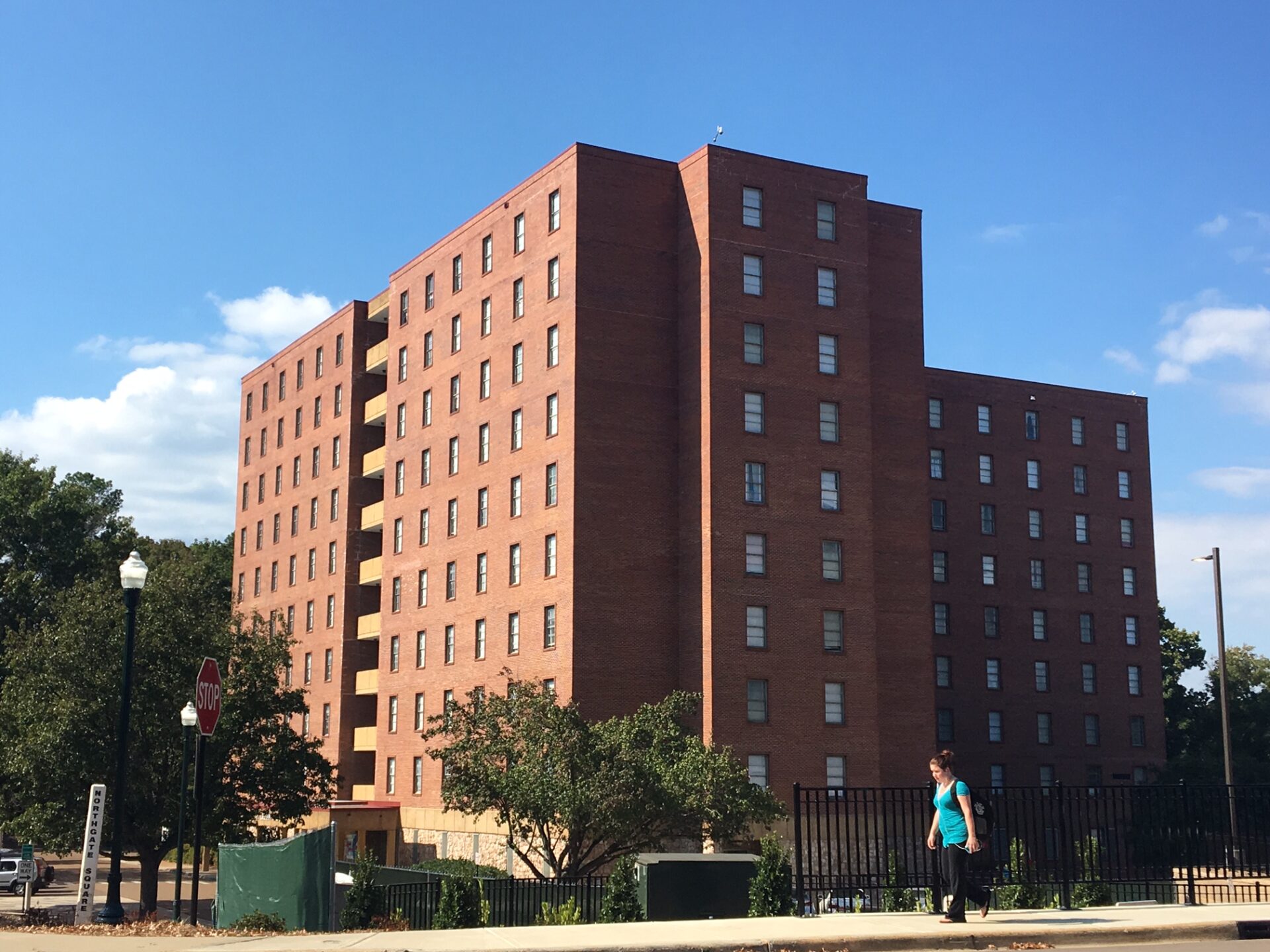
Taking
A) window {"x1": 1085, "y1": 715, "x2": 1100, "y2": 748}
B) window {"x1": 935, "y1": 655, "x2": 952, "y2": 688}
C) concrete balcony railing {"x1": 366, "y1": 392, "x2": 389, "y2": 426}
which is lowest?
window {"x1": 1085, "y1": 715, "x2": 1100, "y2": 748}

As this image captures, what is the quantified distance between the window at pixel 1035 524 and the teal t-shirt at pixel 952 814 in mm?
70041

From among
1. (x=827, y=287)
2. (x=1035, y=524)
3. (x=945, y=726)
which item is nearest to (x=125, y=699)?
(x=827, y=287)

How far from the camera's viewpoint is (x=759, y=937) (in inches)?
627

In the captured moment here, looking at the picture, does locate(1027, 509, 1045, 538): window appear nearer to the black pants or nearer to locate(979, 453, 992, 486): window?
locate(979, 453, 992, 486): window

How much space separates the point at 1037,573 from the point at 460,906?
66.5 metres

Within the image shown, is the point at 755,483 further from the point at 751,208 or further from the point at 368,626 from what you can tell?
the point at 368,626

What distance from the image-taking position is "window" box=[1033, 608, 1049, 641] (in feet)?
274

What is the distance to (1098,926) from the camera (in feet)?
54.2

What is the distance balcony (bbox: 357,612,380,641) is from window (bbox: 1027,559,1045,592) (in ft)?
125

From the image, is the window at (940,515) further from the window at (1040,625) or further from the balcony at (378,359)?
the balcony at (378,359)

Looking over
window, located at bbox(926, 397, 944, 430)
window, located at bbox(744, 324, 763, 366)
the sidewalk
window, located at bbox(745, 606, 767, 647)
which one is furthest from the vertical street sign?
window, located at bbox(926, 397, 944, 430)

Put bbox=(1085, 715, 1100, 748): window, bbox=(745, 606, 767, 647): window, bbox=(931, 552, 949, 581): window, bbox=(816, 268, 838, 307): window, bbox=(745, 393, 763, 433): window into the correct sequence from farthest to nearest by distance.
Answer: bbox=(1085, 715, 1100, 748): window, bbox=(931, 552, 949, 581): window, bbox=(816, 268, 838, 307): window, bbox=(745, 393, 763, 433): window, bbox=(745, 606, 767, 647): window

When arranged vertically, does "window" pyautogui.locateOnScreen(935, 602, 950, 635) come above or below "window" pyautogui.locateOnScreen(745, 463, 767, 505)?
below

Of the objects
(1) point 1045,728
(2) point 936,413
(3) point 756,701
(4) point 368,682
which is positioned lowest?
(1) point 1045,728
